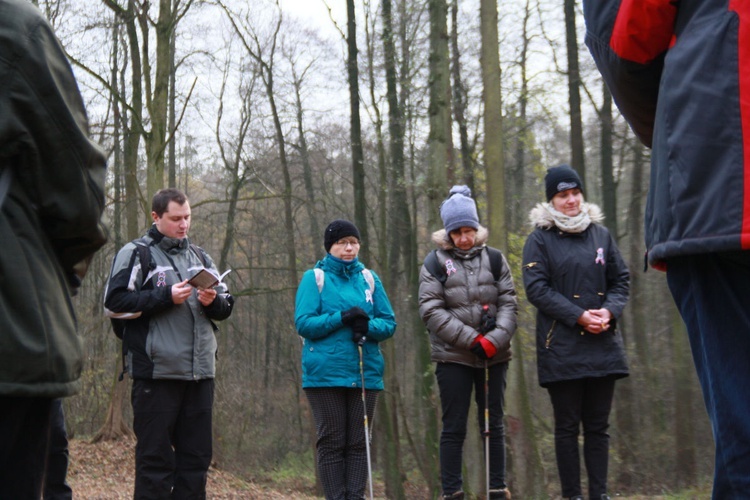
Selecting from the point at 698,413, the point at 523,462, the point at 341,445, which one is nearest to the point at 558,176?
the point at 341,445

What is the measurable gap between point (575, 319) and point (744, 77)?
3355 millimetres

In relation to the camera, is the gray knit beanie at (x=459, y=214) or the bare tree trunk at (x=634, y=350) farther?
the bare tree trunk at (x=634, y=350)

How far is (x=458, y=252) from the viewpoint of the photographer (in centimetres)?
592

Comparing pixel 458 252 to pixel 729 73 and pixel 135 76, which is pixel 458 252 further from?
pixel 135 76

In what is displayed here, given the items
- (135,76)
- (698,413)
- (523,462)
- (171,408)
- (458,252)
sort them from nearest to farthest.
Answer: (171,408)
(458,252)
(523,462)
(698,413)
(135,76)

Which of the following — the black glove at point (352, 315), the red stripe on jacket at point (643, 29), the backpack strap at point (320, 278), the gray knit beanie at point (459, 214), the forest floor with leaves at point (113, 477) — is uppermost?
the gray knit beanie at point (459, 214)

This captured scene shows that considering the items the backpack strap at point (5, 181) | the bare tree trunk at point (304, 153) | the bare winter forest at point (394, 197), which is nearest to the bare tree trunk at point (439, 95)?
the bare winter forest at point (394, 197)

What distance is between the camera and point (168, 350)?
4895 millimetres

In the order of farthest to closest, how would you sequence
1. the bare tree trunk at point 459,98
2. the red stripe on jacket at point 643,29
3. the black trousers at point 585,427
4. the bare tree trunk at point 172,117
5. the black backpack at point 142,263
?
the bare tree trunk at point 172,117 < the bare tree trunk at point 459,98 < the black trousers at point 585,427 < the black backpack at point 142,263 < the red stripe on jacket at point 643,29

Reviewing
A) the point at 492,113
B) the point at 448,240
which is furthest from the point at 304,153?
the point at 448,240

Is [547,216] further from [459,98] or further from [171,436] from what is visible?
[459,98]

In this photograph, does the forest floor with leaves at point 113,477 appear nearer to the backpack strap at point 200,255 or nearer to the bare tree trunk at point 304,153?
the backpack strap at point 200,255

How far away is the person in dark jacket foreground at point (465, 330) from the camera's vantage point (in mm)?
5609

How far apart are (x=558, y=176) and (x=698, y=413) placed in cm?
769
